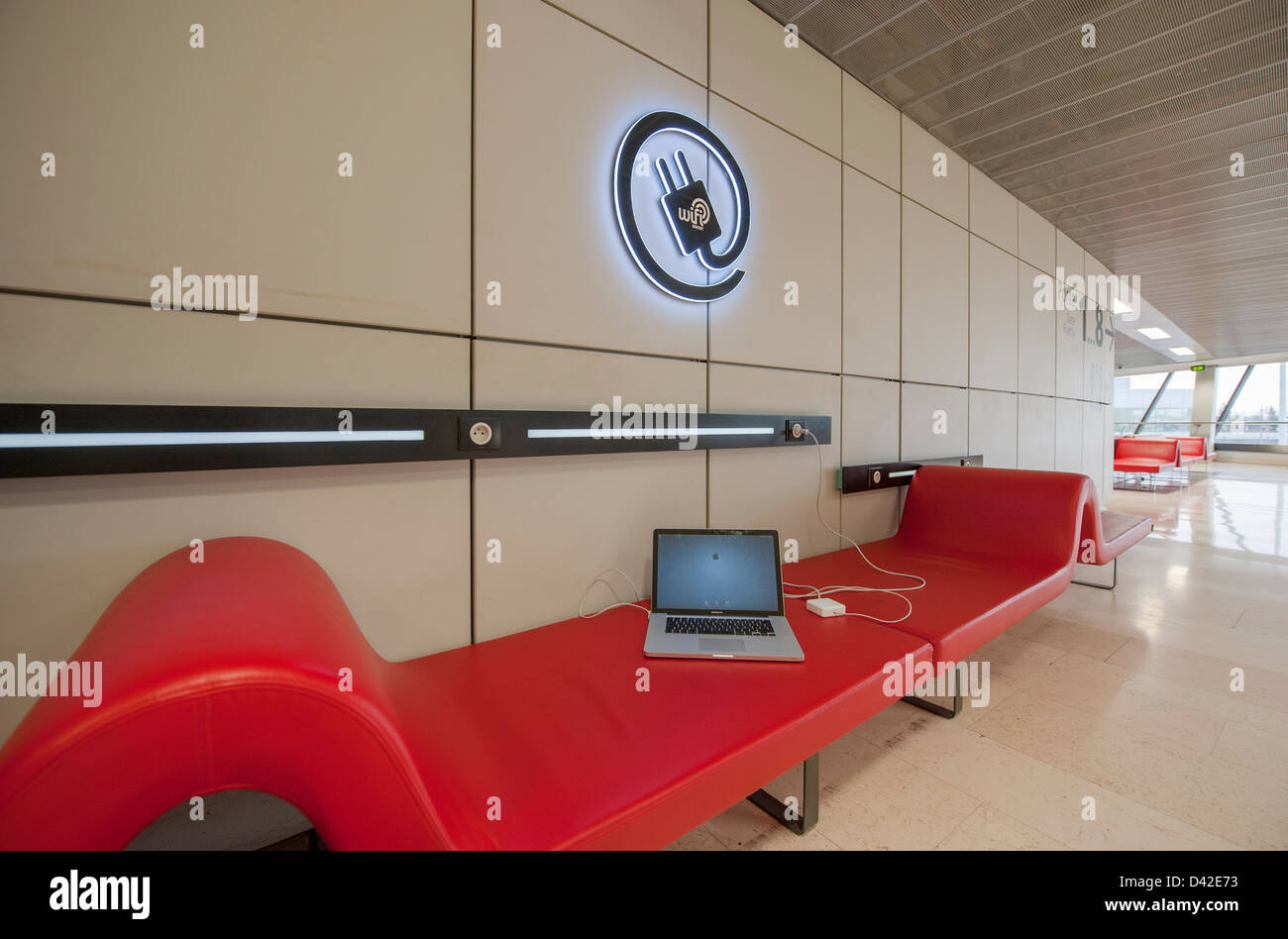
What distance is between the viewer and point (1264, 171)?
395 centimetres

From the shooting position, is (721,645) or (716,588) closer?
(721,645)

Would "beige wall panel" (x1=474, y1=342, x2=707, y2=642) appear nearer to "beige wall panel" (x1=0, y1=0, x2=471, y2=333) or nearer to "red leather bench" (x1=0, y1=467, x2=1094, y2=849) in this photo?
"red leather bench" (x1=0, y1=467, x2=1094, y2=849)

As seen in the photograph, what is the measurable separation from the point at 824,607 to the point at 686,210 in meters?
1.62

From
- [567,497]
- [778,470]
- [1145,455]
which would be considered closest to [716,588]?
[567,497]

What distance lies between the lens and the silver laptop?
171cm

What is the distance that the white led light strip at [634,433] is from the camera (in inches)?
69.2

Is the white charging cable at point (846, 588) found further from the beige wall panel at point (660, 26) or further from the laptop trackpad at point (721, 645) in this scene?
the beige wall panel at point (660, 26)

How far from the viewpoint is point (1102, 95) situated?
3.14 m

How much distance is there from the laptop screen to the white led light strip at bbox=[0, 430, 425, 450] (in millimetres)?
952

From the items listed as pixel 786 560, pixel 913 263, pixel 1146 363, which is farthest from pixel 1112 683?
pixel 1146 363

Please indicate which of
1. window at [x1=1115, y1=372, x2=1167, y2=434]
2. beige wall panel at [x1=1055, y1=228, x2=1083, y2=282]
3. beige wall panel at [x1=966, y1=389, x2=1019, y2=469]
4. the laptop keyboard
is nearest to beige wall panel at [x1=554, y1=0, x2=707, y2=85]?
the laptop keyboard

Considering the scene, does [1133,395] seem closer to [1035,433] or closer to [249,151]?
[1035,433]
